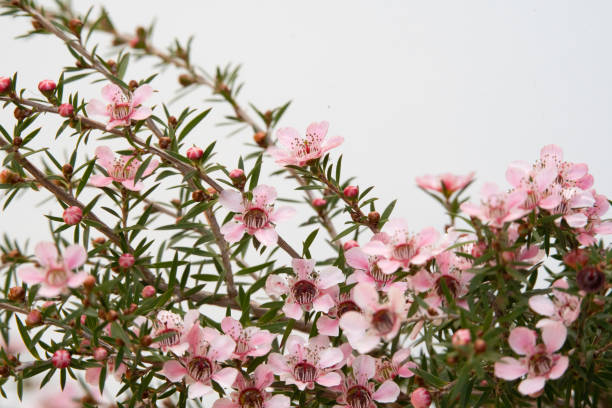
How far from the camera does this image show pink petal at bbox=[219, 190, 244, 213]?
1.00 metres

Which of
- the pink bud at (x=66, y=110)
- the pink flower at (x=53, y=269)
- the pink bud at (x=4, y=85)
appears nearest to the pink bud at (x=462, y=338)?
the pink flower at (x=53, y=269)

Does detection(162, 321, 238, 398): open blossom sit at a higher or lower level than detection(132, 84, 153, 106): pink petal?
lower

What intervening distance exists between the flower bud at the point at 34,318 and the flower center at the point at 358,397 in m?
0.49

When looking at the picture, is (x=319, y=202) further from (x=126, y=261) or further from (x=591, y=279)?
(x=591, y=279)

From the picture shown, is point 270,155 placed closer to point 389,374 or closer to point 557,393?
point 389,374

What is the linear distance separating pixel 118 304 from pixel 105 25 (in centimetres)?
67

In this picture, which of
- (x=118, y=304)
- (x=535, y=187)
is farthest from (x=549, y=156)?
(x=118, y=304)

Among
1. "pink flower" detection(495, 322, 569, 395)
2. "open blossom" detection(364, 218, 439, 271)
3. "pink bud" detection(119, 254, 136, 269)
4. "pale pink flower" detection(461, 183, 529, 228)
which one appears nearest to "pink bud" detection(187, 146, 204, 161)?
"pink bud" detection(119, 254, 136, 269)

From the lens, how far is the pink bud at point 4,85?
106 cm

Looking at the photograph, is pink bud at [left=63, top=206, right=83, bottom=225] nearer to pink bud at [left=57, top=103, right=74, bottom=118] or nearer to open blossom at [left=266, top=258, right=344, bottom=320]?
pink bud at [left=57, top=103, right=74, bottom=118]

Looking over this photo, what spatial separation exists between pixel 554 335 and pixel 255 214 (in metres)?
0.47

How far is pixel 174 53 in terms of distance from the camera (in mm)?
1282

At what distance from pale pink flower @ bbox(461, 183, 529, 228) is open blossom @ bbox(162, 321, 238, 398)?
384 millimetres

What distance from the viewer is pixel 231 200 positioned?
1.00m
